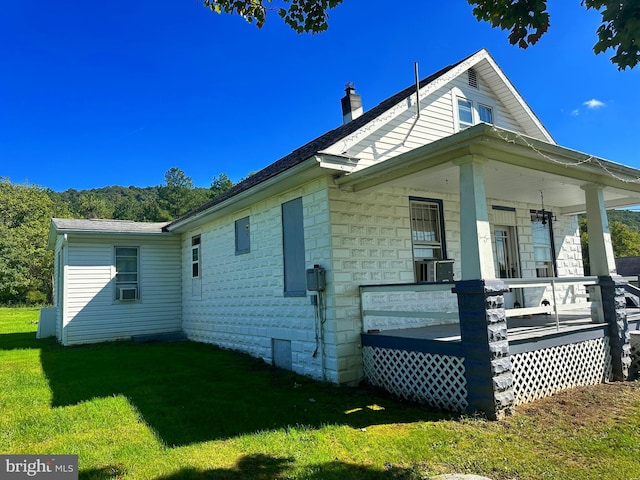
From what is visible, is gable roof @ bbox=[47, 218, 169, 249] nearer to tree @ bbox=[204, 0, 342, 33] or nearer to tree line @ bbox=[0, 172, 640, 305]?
tree @ bbox=[204, 0, 342, 33]

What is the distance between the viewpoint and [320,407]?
5465 mm

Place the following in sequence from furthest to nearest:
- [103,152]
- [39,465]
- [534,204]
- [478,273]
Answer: [103,152] → [534,204] → [478,273] → [39,465]

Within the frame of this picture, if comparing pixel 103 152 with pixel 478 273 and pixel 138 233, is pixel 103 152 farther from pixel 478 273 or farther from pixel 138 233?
pixel 478 273

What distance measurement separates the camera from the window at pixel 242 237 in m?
9.32

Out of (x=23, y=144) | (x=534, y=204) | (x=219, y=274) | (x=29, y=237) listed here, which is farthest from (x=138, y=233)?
(x=23, y=144)

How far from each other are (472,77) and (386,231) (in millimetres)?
4599

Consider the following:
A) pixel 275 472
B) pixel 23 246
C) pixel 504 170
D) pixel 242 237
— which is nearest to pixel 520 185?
pixel 504 170

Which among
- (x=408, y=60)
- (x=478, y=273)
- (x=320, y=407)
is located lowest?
(x=320, y=407)

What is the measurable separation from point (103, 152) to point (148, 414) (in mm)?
43468

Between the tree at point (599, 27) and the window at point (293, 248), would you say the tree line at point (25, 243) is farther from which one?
the tree at point (599, 27)

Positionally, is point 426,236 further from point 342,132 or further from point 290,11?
point 290,11

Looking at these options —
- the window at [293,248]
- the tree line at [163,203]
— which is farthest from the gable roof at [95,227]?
the tree line at [163,203]

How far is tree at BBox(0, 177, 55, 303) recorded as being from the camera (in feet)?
108

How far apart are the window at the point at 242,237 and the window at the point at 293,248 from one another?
1688 mm
